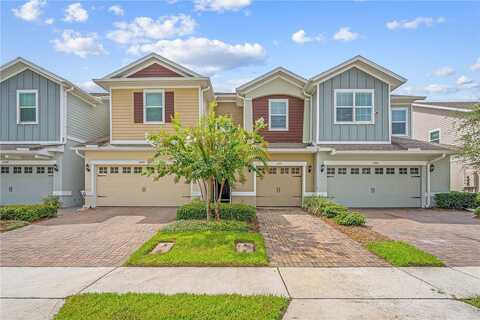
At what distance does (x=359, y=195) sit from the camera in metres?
14.5

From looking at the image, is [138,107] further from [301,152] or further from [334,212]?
[334,212]

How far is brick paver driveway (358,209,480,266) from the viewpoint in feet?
23.4

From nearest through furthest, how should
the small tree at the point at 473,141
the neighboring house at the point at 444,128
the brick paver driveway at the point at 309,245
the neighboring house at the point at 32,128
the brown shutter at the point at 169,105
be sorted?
the brick paver driveway at the point at 309,245 → the small tree at the point at 473,141 → the neighboring house at the point at 32,128 → the brown shutter at the point at 169,105 → the neighboring house at the point at 444,128

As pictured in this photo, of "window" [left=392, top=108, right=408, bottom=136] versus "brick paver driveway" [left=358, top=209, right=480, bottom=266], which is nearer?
"brick paver driveway" [left=358, top=209, right=480, bottom=266]

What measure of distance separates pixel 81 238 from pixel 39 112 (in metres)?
8.98

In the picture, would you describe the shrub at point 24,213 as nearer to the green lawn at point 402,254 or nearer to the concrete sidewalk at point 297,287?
the concrete sidewalk at point 297,287

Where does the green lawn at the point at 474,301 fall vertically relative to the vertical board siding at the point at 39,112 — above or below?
below

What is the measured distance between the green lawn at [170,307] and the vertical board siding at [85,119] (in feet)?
41.2

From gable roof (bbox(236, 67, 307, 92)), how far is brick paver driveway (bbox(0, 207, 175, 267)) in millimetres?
7185

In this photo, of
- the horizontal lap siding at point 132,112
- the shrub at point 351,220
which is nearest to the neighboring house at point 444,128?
the shrub at point 351,220

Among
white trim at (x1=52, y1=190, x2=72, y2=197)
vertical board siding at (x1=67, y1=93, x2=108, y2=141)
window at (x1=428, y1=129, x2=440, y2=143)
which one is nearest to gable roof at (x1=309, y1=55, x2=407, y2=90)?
window at (x1=428, y1=129, x2=440, y2=143)

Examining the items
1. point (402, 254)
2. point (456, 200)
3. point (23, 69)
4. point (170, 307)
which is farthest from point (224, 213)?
point (23, 69)

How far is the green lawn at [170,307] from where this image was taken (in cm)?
392

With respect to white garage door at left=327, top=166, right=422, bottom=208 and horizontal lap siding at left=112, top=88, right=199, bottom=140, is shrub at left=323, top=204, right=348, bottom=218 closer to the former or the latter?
white garage door at left=327, top=166, right=422, bottom=208
